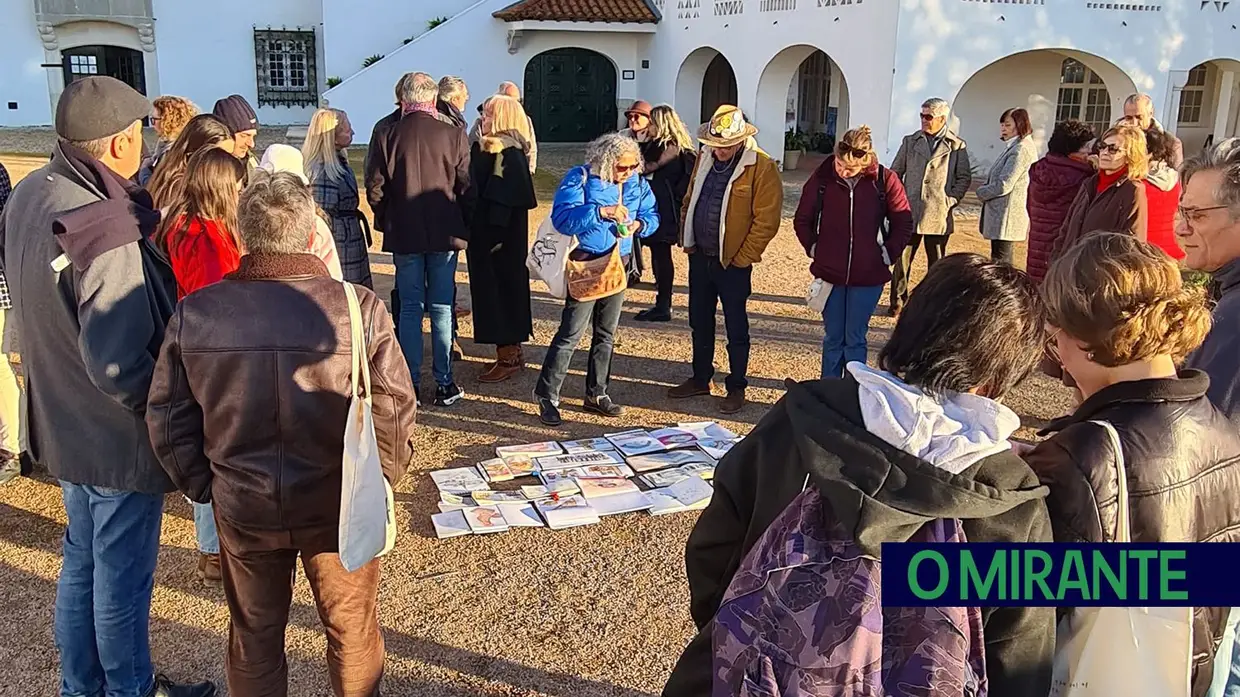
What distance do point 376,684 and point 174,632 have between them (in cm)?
112

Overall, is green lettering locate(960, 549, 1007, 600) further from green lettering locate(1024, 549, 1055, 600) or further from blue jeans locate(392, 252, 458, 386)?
blue jeans locate(392, 252, 458, 386)

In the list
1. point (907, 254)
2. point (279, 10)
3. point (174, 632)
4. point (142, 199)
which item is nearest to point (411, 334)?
point (174, 632)

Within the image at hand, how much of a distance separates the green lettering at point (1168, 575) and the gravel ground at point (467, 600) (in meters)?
1.92

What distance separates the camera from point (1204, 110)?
59.8 feet

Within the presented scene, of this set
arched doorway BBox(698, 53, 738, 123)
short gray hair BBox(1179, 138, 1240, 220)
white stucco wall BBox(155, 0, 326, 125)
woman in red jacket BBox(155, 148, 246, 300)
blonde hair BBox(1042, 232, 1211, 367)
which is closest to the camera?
blonde hair BBox(1042, 232, 1211, 367)

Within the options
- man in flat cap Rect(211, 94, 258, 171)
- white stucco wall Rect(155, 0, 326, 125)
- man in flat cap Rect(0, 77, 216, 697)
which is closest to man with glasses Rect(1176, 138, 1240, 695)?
man in flat cap Rect(0, 77, 216, 697)

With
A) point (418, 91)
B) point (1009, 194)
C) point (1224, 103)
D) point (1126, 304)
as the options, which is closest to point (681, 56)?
point (1224, 103)

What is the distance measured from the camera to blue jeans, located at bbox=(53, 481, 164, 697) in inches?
114

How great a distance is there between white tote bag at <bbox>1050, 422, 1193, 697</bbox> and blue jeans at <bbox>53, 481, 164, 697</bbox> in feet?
8.08

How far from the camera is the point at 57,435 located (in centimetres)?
286

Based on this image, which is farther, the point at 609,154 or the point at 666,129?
the point at 666,129

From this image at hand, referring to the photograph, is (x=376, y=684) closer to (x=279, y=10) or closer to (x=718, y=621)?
(x=718, y=621)

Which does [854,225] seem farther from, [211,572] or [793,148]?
[793,148]

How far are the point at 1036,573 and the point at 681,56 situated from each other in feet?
62.7
